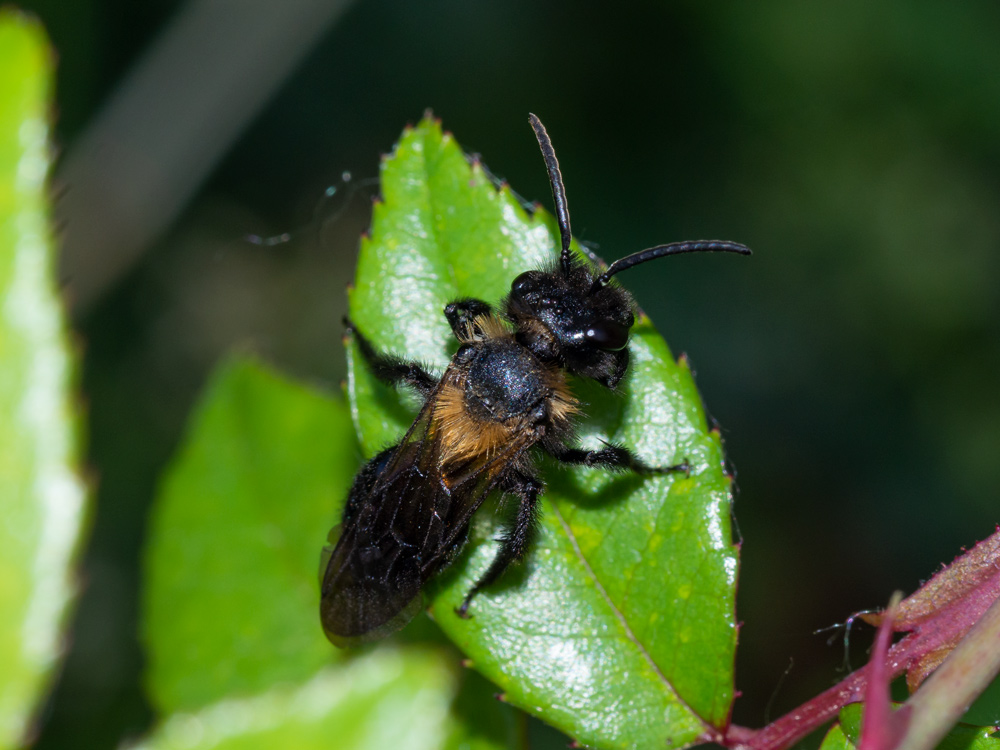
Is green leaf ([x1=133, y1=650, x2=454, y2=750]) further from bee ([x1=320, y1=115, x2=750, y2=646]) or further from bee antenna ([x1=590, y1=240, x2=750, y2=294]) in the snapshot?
bee antenna ([x1=590, y1=240, x2=750, y2=294])

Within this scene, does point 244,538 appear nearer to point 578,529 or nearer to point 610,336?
point 578,529

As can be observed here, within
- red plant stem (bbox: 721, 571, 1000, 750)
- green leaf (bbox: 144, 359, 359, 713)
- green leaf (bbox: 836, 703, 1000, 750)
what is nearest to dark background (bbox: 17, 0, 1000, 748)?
green leaf (bbox: 144, 359, 359, 713)

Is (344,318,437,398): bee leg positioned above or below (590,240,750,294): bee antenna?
below

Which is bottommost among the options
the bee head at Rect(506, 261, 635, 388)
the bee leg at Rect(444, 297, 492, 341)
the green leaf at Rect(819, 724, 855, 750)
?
the bee leg at Rect(444, 297, 492, 341)

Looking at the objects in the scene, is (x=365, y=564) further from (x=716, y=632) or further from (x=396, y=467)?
(x=716, y=632)

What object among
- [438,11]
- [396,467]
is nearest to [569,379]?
[396,467]

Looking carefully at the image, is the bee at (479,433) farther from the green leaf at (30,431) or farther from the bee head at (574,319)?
the green leaf at (30,431)
